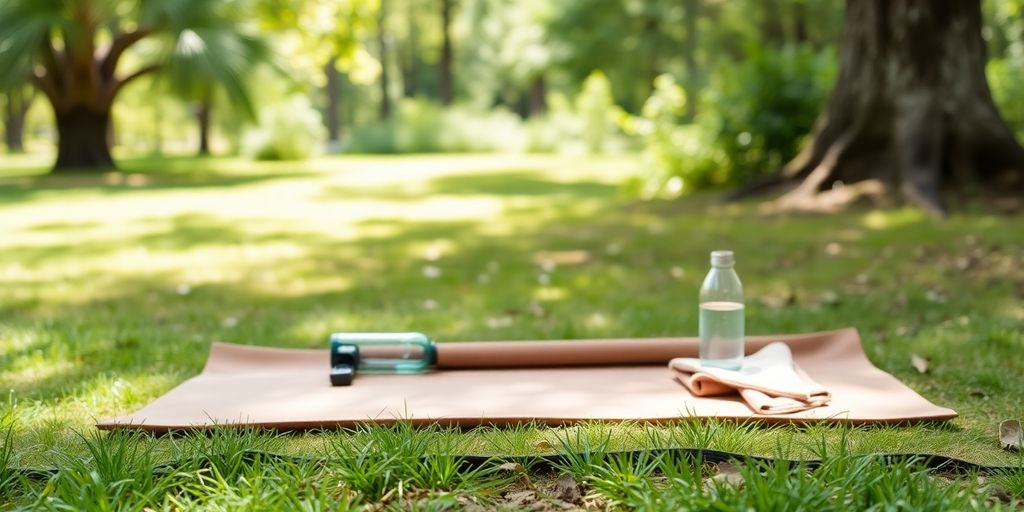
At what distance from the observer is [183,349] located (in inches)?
164

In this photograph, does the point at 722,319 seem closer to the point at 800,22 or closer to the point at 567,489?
the point at 567,489

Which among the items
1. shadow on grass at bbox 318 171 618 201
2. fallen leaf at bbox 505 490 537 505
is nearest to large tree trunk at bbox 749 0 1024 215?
shadow on grass at bbox 318 171 618 201

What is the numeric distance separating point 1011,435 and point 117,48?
15.8 metres

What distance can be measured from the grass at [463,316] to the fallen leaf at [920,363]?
30mm

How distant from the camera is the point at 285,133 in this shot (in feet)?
74.6

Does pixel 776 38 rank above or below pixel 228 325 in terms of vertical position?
above

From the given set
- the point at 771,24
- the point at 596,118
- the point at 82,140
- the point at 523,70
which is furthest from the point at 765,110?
the point at 523,70

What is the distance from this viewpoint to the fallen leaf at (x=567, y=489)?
7.48ft

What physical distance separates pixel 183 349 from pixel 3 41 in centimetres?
1146

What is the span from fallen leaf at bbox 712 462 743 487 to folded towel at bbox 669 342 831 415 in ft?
1.87

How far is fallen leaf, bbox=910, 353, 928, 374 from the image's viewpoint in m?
3.64

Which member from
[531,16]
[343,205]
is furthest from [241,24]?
[531,16]

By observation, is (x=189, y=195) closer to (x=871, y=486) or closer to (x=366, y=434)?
(x=366, y=434)

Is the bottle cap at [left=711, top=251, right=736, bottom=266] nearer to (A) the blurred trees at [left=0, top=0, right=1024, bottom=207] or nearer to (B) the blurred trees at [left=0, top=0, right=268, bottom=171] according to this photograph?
(A) the blurred trees at [left=0, top=0, right=1024, bottom=207]
